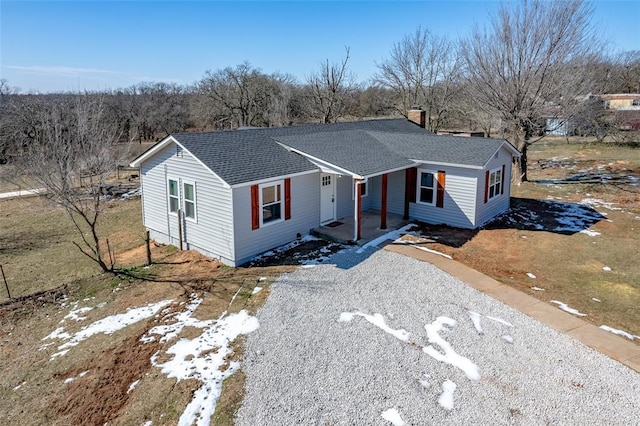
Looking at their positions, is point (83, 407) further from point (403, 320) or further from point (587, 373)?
point (587, 373)

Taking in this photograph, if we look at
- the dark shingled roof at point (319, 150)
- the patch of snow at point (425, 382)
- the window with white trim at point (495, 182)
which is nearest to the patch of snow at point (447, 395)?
the patch of snow at point (425, 382)

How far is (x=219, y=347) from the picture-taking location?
24.6 ft

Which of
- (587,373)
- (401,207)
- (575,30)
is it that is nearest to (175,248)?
A: (401,207)

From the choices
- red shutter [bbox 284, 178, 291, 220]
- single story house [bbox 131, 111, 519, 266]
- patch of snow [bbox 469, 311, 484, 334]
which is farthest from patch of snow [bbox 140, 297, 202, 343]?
patch of snow [bbox 469, 311, 484, 334]

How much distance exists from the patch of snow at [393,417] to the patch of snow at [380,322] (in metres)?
1.85

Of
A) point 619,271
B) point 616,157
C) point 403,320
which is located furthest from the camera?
point 616,157

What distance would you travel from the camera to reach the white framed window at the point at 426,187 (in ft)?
48.8

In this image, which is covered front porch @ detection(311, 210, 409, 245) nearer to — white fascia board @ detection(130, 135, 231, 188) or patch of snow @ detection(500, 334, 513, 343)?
white fascia board @ detection(130, 135, 231, 188)

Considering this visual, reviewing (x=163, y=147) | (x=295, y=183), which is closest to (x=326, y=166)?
(x=295, y=183)

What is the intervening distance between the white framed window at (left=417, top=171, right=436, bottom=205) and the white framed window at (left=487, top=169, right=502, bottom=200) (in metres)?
2.06

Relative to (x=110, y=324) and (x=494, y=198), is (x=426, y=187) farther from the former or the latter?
(x=110, y=324)

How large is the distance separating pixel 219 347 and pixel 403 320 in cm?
349

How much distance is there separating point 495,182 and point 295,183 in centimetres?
788

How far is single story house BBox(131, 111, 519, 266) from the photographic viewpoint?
38.2 feet
